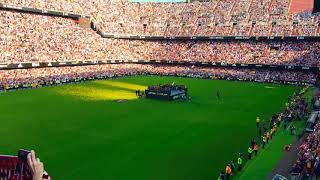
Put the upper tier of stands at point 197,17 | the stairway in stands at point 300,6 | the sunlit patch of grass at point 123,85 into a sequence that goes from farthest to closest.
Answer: the stairway in stands at point 300,6
the upper tier of stands at point 197,17
the sunlit patch of grass at point 123,85

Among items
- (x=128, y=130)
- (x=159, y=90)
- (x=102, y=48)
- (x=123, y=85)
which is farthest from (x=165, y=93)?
(x=102, y=48)

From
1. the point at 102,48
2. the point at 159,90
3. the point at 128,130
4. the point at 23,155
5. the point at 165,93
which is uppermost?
the point at 23,155

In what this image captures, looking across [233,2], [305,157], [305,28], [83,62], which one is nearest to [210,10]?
[233,2]

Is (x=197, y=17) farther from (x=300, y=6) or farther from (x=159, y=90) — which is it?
(x=159, y=90)

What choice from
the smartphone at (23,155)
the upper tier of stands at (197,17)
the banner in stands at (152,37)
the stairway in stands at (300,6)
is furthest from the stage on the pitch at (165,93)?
the stairway in stands at (300,6)

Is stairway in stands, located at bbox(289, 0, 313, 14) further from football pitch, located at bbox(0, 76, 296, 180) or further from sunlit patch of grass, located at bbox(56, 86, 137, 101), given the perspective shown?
sunlit patch of grass, located at bbox(56, 86, 137, 101)

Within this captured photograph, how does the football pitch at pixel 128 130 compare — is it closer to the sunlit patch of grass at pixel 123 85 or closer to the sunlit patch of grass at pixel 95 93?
the sunlit patch of grass at pixel 95 93

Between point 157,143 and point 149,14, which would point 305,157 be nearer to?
point 157,143

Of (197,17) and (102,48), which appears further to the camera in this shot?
(197,17)
